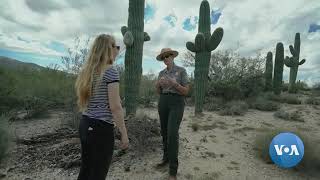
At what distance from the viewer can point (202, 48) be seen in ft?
32.6

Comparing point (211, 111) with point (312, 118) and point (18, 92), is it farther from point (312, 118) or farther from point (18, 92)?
point (18, 92)

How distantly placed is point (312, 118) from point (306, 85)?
12.6 metres

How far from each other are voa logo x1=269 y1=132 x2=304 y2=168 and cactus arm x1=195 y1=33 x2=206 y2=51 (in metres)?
4.76

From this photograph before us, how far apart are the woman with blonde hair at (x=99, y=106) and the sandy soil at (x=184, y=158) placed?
2.04 meters

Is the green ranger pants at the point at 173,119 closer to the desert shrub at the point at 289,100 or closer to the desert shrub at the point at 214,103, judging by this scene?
the desert shrub at the point at 214,103

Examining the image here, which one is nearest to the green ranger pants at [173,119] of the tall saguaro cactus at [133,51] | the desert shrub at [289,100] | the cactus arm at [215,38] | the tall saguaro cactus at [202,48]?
the tall saguaro cactus at [133,51]

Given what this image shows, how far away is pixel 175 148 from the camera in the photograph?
4.11 meters

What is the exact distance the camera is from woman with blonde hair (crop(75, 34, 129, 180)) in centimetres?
247

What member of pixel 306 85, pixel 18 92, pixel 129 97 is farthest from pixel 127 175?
pixel 306 85

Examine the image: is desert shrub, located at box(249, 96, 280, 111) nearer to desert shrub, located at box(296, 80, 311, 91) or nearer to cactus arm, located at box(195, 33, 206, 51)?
cactus arm, located at box(195, 33, 206, 51)

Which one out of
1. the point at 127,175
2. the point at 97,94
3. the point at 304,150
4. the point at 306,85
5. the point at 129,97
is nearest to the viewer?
the point at 97,94

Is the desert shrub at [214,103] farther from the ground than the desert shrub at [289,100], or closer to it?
closer to it

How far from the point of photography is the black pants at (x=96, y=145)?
8.05 ft

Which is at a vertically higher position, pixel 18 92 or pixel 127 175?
pixel 18 92
